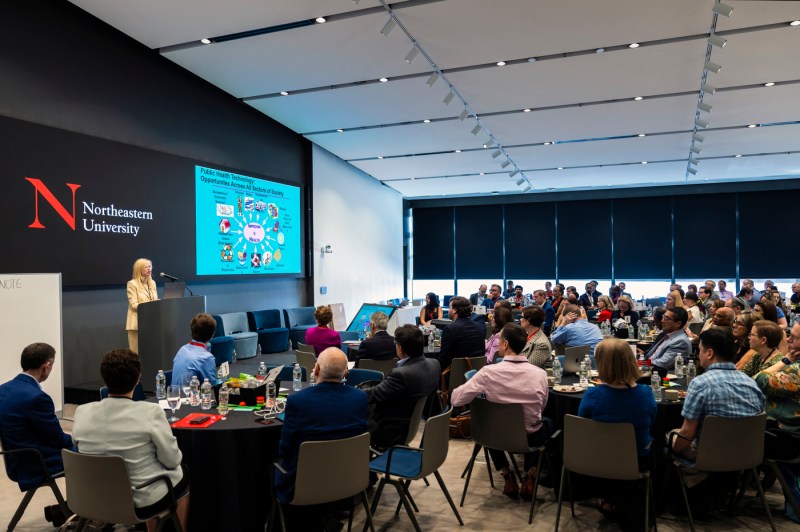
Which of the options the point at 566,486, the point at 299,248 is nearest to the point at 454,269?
the point at 299,248

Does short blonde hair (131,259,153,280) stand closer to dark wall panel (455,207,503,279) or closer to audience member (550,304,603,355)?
audience member (550,304,603,355)

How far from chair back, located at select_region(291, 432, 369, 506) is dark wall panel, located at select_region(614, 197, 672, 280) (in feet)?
48.3

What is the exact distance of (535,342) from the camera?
527 centimetres

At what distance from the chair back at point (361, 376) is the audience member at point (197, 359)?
3.49ft

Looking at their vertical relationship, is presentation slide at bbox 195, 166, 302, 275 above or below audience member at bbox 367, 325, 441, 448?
above

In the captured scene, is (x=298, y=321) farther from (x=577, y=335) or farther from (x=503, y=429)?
(x=503, y=429)

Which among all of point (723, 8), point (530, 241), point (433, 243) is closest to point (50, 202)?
point (723, 8)

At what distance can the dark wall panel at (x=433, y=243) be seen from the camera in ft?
59.0

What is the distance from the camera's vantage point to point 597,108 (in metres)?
9.45

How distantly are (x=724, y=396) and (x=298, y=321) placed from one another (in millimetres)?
8896

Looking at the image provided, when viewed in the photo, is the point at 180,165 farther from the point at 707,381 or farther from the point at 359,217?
the point at 707,381

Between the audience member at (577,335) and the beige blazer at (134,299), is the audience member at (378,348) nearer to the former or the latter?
the audience member at (577,335)

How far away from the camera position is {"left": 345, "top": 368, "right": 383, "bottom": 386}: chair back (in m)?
4.64

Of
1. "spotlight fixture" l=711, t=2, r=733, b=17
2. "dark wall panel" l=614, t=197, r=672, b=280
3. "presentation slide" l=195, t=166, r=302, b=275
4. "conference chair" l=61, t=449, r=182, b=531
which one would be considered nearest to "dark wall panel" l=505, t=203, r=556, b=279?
"dark wall panel" l=614, t=197, r=672, b=280
